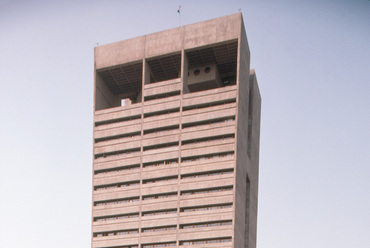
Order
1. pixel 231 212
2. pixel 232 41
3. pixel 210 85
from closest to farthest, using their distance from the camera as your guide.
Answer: pixel 231 212, pixel 232 41, pixel 210 85

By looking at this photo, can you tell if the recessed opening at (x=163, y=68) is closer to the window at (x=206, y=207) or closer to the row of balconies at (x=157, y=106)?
the row of balconies at (x=157, y=106)

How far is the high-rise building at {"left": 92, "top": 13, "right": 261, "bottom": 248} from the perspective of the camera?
121 metres

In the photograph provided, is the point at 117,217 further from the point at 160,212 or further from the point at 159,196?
the point at 159,196

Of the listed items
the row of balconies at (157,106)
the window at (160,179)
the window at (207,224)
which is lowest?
the window at (207,224)

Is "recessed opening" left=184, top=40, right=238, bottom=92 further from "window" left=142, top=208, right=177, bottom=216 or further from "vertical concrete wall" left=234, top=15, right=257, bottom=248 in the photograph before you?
"window" left=142, top=208, right=177, bottom=216

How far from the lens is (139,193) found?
422 ft

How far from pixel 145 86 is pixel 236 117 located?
84.9 feet

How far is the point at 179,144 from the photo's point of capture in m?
127

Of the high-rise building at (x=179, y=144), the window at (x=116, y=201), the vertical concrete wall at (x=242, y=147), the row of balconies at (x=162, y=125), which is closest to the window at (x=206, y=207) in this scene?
the high-rise building at (x=179, y=144)

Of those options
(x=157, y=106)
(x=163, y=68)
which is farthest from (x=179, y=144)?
(x=163, y=68)

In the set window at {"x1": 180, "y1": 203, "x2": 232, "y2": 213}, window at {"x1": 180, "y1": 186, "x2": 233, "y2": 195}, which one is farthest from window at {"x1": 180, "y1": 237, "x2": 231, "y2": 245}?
window at {"x1": 180, "y1": 186, "x2": 233, "y2": 195}

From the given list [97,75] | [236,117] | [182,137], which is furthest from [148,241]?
[97,75]

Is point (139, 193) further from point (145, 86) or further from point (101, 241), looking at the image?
point (145, 86)

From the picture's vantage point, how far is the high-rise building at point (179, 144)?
121062mm
